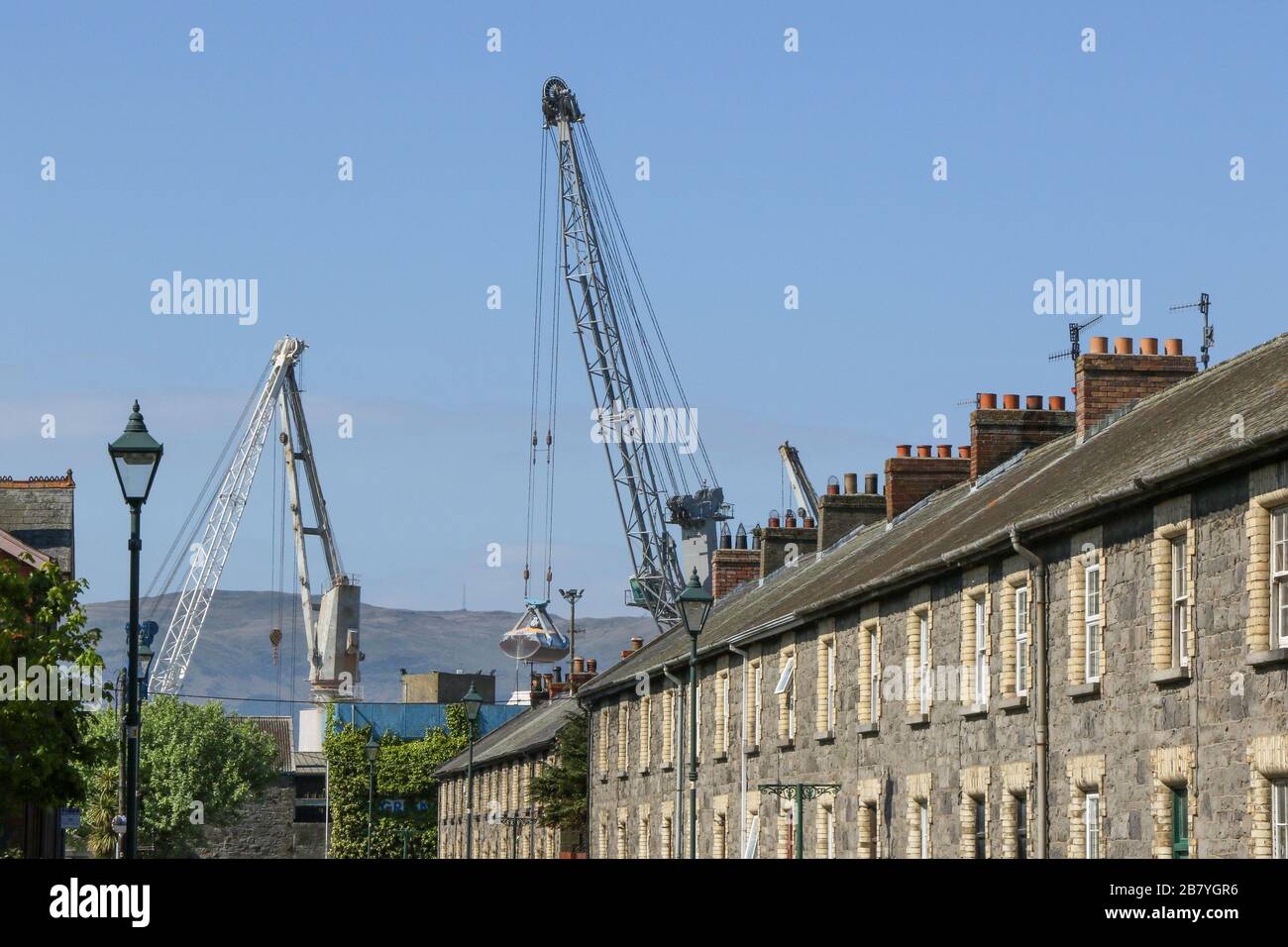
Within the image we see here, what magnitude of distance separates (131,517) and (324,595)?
134m

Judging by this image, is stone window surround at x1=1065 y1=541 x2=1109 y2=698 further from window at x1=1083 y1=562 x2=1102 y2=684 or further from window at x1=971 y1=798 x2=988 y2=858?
window at x1=971 y1=798 x2=988 y2=858

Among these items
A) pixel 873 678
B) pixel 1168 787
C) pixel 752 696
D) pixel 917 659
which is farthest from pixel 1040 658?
pixel 752 696

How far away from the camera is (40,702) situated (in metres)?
27.4

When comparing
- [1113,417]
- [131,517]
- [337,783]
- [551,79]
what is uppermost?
[551,79]

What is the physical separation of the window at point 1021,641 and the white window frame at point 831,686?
25.7 ft

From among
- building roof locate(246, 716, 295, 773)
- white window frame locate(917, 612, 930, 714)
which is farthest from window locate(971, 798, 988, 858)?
building roof locate(246, 716, 295, 773)

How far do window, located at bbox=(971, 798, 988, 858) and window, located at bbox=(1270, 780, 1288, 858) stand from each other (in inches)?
324

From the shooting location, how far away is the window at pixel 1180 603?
20953mm

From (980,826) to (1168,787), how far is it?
6.07 meters

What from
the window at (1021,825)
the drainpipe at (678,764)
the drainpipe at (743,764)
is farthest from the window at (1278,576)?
the drainpipe at (678,764)

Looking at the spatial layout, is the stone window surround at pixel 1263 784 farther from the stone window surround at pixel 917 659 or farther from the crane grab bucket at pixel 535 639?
the crane grab bucket at pixel 535 639
